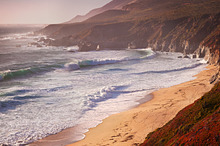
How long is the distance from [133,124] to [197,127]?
20.4 feet

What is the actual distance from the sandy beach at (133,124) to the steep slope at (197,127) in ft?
8.28

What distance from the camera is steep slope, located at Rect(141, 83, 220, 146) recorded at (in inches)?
246

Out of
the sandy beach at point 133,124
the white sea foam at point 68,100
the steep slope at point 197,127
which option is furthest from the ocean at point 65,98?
the steep slope at point 197,127

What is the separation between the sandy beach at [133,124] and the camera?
11062 mm

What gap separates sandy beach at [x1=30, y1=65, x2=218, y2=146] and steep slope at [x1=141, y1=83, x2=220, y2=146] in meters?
2.52

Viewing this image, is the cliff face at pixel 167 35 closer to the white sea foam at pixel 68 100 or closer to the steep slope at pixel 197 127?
the white sea foam at pixel 68 100

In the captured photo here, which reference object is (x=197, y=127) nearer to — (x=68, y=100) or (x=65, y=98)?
(x=68, y=100)

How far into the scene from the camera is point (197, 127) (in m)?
6.91

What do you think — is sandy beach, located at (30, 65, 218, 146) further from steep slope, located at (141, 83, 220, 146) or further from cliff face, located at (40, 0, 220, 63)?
cliff face, located at (40, 0, 220, 63)

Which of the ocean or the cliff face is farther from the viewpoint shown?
the cliff face

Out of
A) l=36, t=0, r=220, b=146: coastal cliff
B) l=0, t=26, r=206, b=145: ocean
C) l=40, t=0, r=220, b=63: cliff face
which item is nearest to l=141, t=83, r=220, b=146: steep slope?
l=36, t=0, r=220, b=146: coastal cliff

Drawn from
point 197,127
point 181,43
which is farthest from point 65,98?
point 181,43

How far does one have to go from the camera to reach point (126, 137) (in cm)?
1106

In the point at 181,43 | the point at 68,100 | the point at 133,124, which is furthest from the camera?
the point at 181,43
